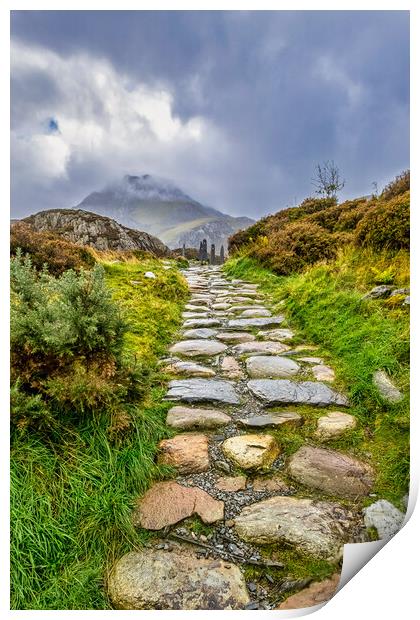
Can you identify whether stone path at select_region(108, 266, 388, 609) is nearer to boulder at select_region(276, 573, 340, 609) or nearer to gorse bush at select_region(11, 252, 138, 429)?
boulder at select_region(276, 573, 340, 609)

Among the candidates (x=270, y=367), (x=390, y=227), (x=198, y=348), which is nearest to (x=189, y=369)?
(x=198, y=348)

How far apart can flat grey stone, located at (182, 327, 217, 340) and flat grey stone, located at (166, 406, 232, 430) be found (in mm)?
1750

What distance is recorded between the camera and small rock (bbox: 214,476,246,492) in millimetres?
2062

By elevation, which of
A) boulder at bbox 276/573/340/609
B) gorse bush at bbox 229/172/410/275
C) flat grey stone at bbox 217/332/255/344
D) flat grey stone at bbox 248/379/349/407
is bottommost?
boulder at bbox 276/573/340/609

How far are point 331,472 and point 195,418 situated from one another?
93 cm

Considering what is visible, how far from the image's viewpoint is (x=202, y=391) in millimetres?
2992

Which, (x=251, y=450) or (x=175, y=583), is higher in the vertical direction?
(x=251, y=450)

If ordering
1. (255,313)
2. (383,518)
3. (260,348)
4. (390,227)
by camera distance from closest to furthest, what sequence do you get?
(383,518) < (260,348) < (390,227) < (255,313)

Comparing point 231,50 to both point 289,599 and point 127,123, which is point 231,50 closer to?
point 127,123

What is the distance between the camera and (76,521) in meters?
1.74

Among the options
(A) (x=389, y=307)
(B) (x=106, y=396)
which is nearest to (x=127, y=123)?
(B) (x=106, y=396)

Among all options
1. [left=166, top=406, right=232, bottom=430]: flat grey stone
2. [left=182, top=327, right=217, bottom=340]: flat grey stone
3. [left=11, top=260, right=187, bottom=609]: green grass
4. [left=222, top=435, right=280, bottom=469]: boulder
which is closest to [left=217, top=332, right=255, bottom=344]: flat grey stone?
[left=182, top=327, right=217, bottom=340]: flat grey stone

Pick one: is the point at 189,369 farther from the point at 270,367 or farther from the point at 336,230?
the point at 336,230

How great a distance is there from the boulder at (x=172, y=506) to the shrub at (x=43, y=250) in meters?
3.76
